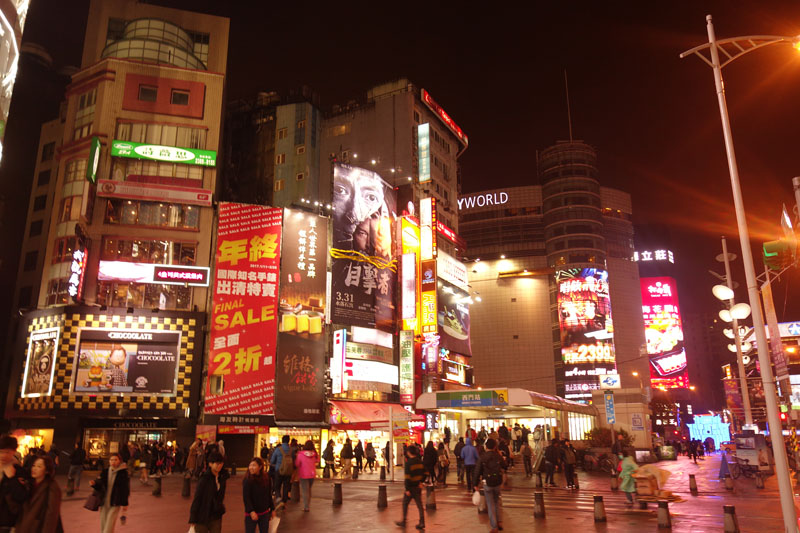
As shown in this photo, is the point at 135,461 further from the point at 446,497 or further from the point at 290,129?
the point at 290,129

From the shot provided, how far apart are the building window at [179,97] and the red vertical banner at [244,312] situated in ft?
29.9

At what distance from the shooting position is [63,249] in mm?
36094

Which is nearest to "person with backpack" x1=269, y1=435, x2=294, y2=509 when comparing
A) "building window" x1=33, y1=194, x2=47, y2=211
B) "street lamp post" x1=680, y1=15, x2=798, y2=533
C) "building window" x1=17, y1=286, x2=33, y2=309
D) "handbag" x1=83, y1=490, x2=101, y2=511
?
"handbag" x1=83, y1=490, x2=101, y2=511

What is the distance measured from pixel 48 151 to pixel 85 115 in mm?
17273

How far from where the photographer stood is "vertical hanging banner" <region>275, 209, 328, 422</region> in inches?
1350

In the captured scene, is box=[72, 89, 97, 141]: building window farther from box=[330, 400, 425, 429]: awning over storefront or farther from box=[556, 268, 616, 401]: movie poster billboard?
box=[556, 268, 616, 401]: movie poster billboard

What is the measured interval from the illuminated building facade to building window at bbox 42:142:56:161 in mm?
50149

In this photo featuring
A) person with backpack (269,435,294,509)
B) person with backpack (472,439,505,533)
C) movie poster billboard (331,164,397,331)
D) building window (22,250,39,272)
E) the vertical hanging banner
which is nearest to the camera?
person with backpack (472,439,505,533)

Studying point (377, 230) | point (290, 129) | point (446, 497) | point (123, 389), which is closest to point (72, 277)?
point (123, 389)

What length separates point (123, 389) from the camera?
32.8 meters

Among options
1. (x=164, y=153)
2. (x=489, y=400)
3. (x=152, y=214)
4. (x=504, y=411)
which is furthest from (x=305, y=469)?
(x=164, y=153)

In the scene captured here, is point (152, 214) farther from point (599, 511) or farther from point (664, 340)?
point (664, 340)

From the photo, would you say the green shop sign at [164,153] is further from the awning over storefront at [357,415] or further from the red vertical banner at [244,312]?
the awning over storefront at [357,415]

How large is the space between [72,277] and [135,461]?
36.3ft
